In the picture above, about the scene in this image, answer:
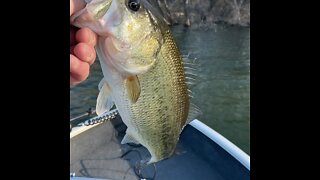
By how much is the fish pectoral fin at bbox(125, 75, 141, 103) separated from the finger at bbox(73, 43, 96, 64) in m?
0.21

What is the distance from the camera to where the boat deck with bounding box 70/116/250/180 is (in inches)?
171

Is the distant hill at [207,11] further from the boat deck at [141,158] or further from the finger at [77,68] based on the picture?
the finger at [77,68]

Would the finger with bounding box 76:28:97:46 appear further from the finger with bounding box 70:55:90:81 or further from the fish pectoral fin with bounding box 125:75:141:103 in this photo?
the fish pectoral fin with bounding box 125:75:141:103

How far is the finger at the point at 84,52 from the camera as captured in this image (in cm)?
155

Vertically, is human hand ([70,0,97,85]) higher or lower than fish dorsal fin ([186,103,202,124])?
higher

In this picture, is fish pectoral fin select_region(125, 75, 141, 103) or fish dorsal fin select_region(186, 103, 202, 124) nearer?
fish pectoral fin select_region(125, 75, 141, 103)

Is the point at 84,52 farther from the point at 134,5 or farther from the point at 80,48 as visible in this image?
the point at 134,5

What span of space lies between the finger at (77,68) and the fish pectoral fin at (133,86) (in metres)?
0.20

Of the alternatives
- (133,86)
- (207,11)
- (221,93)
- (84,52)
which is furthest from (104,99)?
(207,11)

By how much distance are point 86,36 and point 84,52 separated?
86 mm

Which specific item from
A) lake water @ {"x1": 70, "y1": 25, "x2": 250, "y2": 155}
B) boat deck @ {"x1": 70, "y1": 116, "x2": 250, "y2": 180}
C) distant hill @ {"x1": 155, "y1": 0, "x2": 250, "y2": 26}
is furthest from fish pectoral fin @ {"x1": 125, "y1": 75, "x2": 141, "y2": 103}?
distant hill @ {"x1": 155, "y1": 0, "x2": 250, "y2": 26}

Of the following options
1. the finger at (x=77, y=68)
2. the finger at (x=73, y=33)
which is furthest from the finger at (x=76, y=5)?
the finger at (x=77, y=68)
